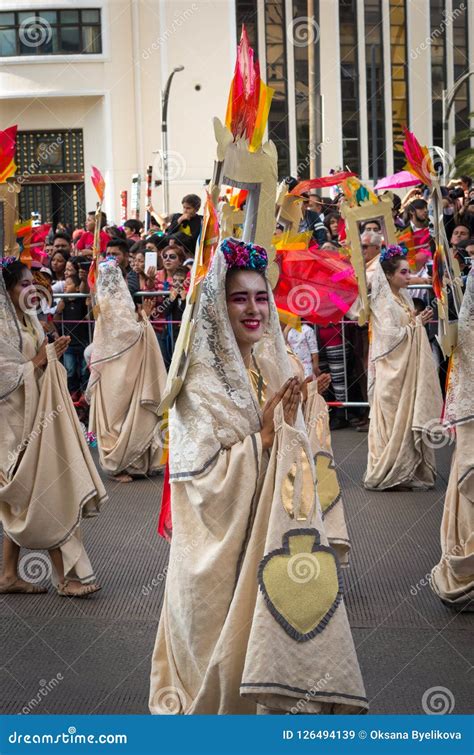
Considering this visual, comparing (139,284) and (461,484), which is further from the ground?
(139,284)

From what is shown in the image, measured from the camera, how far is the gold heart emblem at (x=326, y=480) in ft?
21.1

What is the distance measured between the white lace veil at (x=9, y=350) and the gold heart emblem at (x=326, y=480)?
1808 mm

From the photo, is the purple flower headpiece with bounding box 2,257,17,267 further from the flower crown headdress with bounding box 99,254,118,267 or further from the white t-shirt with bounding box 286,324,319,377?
the white t-shirt with bounding box 286,324,319,377


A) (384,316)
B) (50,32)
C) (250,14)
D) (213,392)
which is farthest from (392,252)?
(250,14)

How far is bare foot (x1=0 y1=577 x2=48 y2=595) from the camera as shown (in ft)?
23.9

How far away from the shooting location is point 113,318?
437 inches

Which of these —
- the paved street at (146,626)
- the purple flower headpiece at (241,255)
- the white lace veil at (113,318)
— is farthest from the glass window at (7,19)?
the purple flower headpiece at (241,255)

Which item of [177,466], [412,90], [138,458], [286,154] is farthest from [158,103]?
[177,466]

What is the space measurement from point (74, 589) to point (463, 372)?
2.40m

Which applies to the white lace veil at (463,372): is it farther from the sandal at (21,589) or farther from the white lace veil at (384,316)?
the white lace veil at (384,316)

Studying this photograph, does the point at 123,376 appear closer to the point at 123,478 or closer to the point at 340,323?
the point at 123,478

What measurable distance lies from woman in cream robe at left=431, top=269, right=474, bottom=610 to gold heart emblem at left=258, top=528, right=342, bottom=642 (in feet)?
8.34

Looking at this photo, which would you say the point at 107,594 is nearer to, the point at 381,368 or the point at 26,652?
the point at 26,652

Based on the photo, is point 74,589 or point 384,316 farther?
point 384,316
